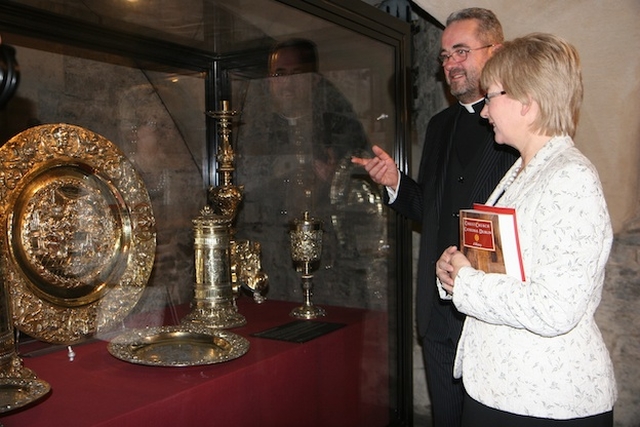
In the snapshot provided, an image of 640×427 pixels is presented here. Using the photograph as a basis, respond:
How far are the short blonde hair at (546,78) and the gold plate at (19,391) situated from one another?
1.25m

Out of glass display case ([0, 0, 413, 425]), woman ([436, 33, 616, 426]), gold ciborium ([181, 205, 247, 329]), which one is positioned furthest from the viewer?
glass display case ([0, 0, 413, 425])

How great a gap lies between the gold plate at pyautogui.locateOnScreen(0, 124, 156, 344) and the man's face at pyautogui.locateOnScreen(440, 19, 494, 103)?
1.18 meters

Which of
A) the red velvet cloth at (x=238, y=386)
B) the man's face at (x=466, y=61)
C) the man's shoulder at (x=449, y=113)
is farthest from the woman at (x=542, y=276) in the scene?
the man's shoulder at (x=449, y=113)

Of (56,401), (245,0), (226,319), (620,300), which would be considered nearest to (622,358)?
(620,300)

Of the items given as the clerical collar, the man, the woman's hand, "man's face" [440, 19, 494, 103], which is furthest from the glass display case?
the woman's hand

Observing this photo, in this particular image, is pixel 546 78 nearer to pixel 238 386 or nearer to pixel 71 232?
pixel 238 386

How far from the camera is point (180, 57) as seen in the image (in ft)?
9.41

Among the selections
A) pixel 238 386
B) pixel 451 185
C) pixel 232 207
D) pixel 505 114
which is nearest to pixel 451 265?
pixel 505 114

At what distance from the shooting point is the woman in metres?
1.33

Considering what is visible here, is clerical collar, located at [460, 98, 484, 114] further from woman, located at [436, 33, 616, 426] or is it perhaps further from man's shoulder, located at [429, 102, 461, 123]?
woman, located at [436, 33, 616, 426]

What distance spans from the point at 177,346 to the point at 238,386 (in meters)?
0.33

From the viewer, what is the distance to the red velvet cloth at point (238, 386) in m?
1.54

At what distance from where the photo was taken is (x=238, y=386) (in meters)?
1.84

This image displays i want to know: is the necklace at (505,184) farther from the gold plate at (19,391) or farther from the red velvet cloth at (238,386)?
the gold plate at (19,391)
